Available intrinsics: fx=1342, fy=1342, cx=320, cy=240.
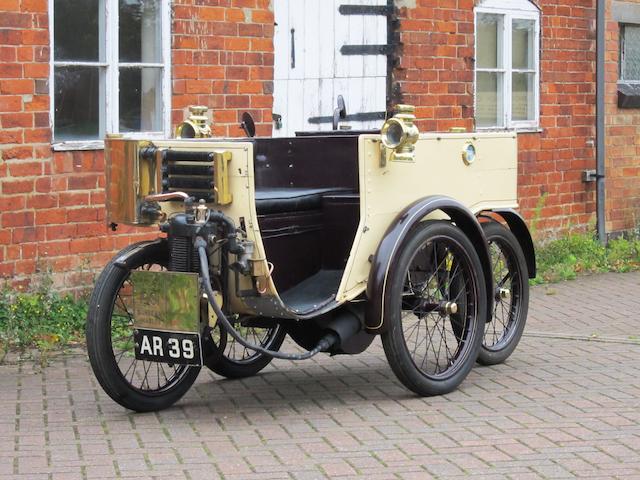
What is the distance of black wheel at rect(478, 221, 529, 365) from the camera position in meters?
7.82

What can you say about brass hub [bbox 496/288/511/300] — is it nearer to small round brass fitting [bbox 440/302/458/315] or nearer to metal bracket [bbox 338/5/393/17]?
small round brass fitting [bbox 440/302/458/315]

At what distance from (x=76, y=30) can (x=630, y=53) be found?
293 inches

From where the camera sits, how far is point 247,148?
20.5 feet

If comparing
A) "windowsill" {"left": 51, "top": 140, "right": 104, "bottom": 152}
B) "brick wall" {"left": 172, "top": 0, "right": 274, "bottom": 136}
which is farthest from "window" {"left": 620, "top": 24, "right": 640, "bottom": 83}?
"windowsill" {"left": 51, "top": 140, "right": 104, "bottom": 152}

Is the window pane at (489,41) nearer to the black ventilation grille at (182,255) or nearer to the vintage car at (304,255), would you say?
the vintage car at (304,255)

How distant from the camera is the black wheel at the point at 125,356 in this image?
20.7 ft

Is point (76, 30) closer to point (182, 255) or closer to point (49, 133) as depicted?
point (49, 133)

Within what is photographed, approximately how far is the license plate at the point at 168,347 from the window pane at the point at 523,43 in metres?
7.56

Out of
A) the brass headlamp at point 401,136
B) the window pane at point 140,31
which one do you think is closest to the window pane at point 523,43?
the window pane at point 140,31

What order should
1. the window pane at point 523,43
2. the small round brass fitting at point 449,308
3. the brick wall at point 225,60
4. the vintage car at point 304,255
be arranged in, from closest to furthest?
the vintage car at point 304,255 < the small round brass fitting at point 449,308 < the brick wall at point 225,60 < the window pane at point 523,43

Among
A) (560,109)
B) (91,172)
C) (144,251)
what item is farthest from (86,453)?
(560,109)

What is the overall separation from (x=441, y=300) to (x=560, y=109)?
678cm

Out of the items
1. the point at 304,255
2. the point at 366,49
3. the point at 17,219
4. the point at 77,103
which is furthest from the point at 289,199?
the point at 366,49

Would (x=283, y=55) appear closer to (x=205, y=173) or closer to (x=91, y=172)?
(x=91, y=172)
